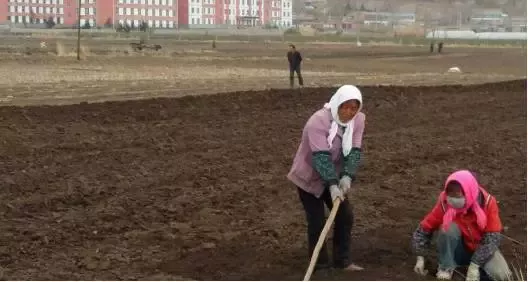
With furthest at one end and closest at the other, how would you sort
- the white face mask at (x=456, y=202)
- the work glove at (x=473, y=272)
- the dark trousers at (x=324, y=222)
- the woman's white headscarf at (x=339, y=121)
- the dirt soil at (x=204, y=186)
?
the dirt soil at (x=204, y=186), the dark trousers at (x=324, y=222), the work glove at (x=473, y=272), the white face mask at (x=456, y=202), the woman's white headscarf at (x=339, y=121)

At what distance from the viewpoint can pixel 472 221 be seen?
660 centimetres

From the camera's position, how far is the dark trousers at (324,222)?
6.79 meters

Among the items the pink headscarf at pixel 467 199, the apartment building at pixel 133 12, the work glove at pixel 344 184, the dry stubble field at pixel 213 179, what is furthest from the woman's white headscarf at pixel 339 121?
the apartment building at pixel 133 12

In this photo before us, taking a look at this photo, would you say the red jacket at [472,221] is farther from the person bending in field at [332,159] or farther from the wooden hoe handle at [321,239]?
the wooden hoe handle at [321,239]

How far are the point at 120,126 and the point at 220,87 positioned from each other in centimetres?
1191

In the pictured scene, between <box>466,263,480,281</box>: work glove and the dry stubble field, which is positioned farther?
the dry stubble field

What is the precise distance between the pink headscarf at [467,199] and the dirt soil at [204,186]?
0.55m

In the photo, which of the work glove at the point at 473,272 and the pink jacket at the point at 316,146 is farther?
the work glove at the point at 473,272

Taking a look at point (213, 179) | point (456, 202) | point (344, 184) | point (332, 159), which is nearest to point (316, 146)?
point (332, 159)

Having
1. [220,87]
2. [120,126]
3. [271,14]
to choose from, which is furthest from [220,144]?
[271,14]

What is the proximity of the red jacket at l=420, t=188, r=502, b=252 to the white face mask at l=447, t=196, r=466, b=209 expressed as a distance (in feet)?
0.38

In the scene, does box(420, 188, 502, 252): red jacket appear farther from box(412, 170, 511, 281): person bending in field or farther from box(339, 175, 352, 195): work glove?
box(339, 175, 352, 195): work glove

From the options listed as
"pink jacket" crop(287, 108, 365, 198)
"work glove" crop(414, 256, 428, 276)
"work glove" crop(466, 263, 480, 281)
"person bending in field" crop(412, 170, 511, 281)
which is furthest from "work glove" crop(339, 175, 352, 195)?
"work glove" crop(466, 263, 480, 281)

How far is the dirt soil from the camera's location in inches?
285
